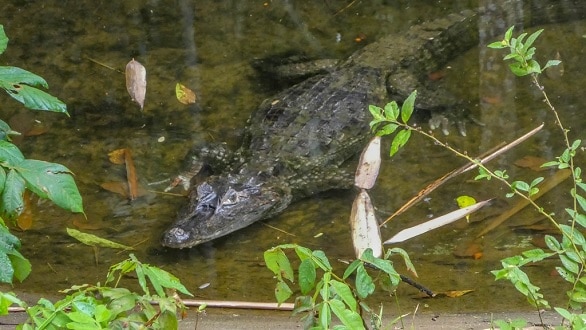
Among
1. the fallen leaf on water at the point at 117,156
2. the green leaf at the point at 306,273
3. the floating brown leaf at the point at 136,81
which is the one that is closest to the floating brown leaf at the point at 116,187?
the fallen leaf on water at the point at 117,156

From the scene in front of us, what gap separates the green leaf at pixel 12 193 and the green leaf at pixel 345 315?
2.72ft

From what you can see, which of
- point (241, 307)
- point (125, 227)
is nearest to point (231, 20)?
point (125, 227)

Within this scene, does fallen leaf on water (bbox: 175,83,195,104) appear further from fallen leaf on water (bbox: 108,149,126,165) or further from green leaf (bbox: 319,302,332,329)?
green leaf (bbox: 319,302,332,329)

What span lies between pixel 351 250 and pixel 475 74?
1.85 meters

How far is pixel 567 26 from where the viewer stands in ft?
17.5

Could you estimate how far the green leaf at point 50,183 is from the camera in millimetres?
1931

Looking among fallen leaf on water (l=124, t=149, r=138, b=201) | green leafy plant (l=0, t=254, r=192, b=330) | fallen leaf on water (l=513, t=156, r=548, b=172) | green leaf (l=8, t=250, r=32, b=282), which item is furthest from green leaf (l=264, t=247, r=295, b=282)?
fallen leaf on water (l=513, t=156, r=548, b=172)

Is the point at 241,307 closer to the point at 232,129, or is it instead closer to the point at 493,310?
the point at 493,310

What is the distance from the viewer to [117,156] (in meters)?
4.39

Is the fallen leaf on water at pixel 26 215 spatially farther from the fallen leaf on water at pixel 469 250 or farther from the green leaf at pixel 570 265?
the green leaf at pixel 570 265

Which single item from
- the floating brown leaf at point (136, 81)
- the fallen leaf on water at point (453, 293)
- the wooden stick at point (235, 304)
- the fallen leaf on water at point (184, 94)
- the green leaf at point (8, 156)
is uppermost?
the green leaf at point (8, 156)

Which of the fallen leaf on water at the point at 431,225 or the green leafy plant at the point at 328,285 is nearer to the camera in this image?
the green leafy plant at the point at 328,285

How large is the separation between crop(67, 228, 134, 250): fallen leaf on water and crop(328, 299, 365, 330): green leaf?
2141mm

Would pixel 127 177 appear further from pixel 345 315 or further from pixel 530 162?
pixel 345 315
